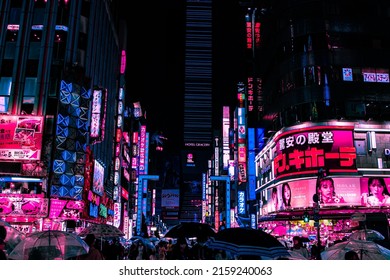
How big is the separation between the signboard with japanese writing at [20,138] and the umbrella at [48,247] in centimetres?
2974

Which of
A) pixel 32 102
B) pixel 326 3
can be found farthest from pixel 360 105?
pixel 32 102

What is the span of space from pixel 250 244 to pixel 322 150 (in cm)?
3165

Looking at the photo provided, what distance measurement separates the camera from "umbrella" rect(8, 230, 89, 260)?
7.94 meters

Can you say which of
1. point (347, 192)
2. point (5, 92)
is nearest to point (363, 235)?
point (347, 192)

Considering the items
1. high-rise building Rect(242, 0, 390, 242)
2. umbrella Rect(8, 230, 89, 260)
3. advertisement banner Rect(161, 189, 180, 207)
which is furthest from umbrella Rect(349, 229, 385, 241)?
advertisement banner Rect(161, 189, 180, 207)

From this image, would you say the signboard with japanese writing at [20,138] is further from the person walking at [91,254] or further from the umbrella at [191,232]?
the person walking at [91,254]

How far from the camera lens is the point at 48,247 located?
8.21 metres

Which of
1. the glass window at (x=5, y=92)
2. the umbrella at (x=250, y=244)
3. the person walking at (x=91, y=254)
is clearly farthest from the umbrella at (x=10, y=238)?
the glass window at (x=5, y=92)

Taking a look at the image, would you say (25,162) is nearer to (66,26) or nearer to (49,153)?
(49,153)

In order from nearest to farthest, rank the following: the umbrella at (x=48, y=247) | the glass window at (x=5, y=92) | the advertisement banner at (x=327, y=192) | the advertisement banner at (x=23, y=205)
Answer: the umbrella at (x=48, y=247) → the advertisement banner at (x=23, y=205) → the advertisement banner at (x=327, y=192) → the glass window at (x=5, y=92)

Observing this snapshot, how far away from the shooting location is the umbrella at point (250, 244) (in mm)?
8445

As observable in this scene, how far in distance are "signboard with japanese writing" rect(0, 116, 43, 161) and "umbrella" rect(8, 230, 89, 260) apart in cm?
2974

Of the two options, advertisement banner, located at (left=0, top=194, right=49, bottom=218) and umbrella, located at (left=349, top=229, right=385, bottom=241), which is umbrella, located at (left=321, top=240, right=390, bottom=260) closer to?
umbrella, located at (left=349, top=229, right=385, bottom=241)

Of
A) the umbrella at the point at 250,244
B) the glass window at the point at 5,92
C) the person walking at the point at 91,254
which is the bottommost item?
the person walking at the point at 91,254
